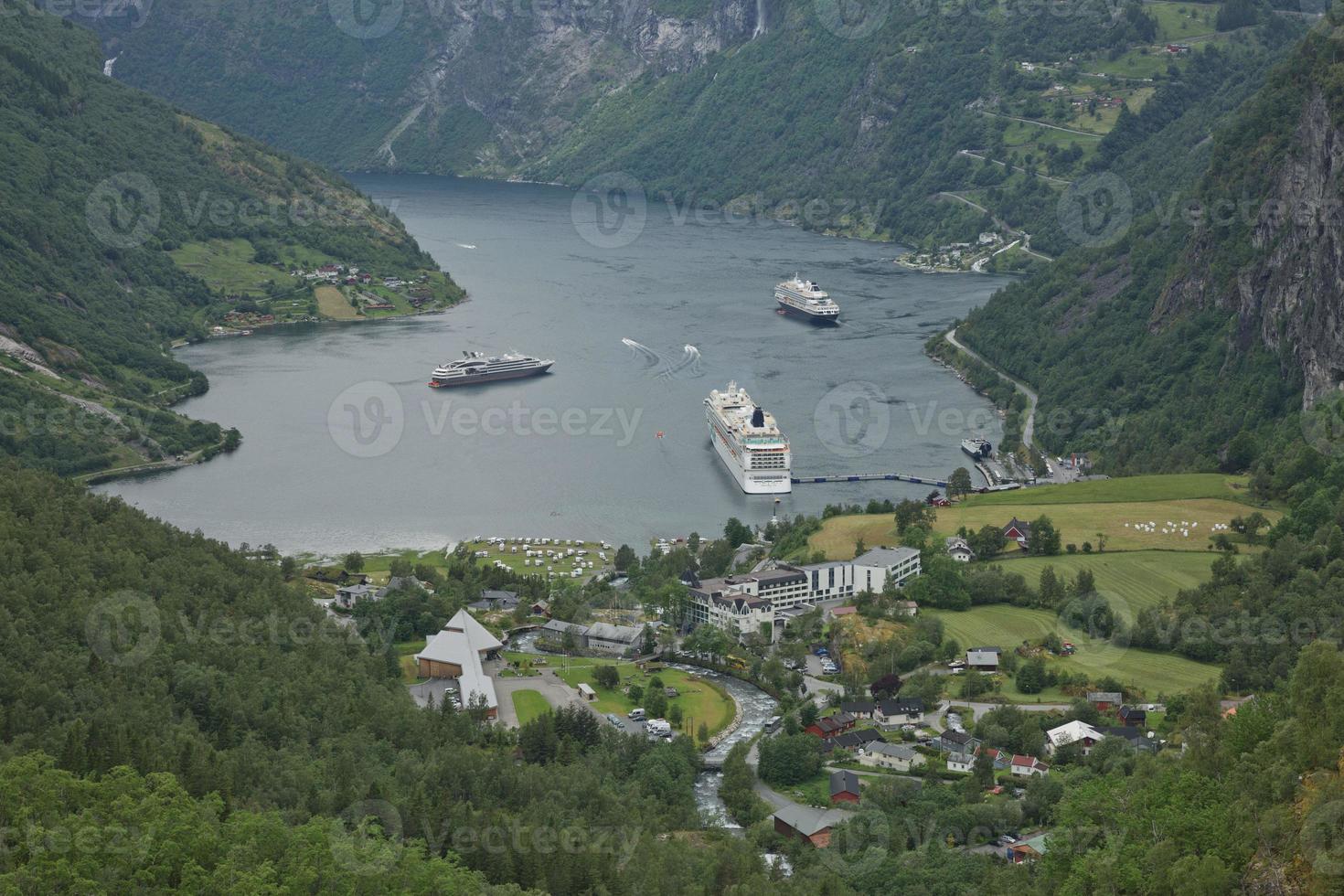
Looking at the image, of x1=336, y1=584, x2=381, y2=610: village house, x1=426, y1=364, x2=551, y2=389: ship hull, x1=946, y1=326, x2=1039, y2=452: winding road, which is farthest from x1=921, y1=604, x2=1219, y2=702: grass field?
x1=426, y1=364, x2=551, y2=389: ship hull

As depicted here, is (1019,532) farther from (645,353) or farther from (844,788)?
(645,353)

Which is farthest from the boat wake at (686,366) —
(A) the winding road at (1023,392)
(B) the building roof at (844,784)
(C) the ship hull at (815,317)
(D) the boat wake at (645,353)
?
(B) the building roof at (844,784)

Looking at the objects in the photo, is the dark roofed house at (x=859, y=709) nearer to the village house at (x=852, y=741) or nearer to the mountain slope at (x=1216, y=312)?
the village house at (x=852, y=741)

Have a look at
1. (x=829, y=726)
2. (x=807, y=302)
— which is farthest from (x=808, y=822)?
(x=807, y=302)

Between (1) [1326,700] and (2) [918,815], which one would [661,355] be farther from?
(1) [1326,700]

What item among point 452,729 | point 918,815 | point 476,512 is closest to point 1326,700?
point 918,815

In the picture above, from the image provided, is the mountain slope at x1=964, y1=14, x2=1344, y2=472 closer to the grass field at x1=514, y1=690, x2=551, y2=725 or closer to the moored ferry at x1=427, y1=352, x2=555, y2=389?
the moored ferry at x1=427, y1=352, x2=555, y2=389

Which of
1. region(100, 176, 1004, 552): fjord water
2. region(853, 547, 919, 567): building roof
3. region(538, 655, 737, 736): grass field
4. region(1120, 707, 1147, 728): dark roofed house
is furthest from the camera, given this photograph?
region(100, 176, 1004, 552): fjord water
